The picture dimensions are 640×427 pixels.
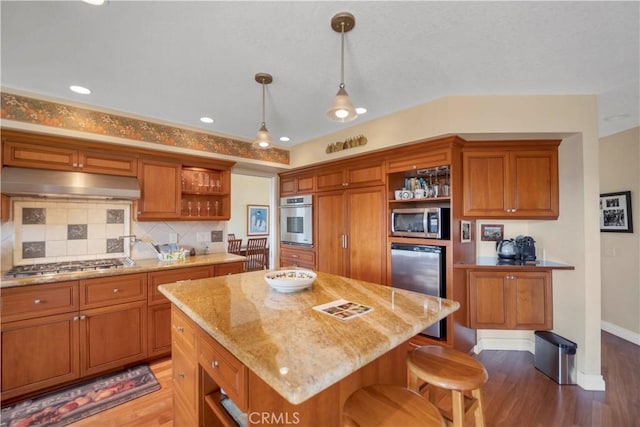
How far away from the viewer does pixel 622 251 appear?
3326mm

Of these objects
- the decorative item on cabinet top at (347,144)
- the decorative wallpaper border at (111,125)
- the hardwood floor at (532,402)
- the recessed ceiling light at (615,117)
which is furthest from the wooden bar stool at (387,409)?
the recessed ceiling light at (615,117)

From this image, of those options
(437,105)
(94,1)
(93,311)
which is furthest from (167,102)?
(437,105)

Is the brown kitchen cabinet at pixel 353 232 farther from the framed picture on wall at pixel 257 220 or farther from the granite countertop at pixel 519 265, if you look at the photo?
the framed picture on wall at pixel 257 220

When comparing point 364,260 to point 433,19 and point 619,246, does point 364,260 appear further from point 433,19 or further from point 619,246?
point 619,246

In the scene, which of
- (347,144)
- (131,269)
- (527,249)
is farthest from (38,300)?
(527,249)

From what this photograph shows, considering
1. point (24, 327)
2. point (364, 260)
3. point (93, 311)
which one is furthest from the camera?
point (364, 260)

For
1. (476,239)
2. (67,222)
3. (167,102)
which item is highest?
(167,102)

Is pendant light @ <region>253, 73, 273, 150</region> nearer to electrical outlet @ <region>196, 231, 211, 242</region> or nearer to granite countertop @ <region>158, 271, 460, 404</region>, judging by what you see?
granite countertop @ <region>158, 271, 460, 404</region>

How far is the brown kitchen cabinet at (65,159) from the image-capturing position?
2.33 m

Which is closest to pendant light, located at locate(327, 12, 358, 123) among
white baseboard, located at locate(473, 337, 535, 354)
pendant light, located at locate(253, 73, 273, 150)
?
pendant light, located at locate(253, 73, 273, 150)

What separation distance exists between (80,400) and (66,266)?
1174mm

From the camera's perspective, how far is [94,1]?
1.40 metres

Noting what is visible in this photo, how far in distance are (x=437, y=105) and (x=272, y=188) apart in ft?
9.79

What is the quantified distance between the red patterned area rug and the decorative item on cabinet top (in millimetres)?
3073
